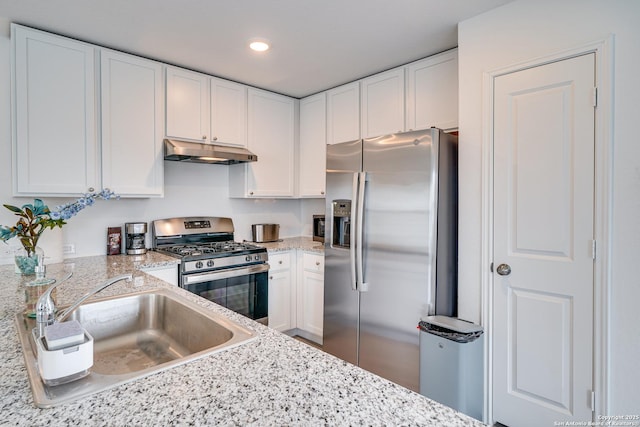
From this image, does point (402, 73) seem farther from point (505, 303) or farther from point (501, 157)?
point (505, 303)

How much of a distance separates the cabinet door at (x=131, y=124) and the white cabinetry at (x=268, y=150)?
2.67 feet

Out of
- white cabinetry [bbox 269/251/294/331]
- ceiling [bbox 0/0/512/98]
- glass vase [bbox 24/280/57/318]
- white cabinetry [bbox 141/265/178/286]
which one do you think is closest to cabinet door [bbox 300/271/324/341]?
white cabinetry [bbox 269/251/294/331]

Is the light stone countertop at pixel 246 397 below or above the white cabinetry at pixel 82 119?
below

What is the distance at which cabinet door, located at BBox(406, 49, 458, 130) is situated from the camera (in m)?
2.47

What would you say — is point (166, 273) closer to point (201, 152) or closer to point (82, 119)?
point (201, 152)

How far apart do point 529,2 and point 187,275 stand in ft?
8.95

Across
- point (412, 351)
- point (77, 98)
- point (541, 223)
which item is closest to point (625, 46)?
point (541, 223)

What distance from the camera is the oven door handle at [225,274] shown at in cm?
256

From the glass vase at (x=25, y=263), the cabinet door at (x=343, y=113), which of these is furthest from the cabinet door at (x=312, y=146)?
the glass vase at (x=25, y=263)

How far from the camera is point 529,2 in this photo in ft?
6.08

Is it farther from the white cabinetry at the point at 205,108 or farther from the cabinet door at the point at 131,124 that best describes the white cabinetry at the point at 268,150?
the cabinet door at the point at 131,124

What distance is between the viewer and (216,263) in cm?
271

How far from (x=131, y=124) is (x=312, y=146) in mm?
1650

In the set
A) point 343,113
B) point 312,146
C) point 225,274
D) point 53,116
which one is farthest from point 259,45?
point 225,274
